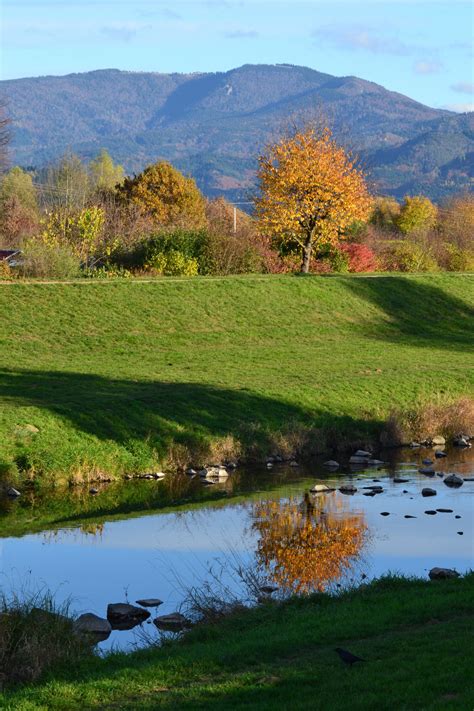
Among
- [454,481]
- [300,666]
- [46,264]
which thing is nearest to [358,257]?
[46,264]

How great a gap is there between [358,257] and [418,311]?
54.4ft

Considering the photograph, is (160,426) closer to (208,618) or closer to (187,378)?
(187,378)

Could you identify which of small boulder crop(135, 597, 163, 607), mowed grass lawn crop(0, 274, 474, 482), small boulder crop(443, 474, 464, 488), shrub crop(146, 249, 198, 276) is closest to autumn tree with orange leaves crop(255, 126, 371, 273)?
shrub crop(146, 249, 198, 276)

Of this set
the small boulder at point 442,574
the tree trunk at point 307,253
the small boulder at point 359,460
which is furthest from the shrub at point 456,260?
the small boulder at point 442,574

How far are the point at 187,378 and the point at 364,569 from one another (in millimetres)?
18781

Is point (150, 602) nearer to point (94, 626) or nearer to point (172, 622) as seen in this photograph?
point (172, 622)

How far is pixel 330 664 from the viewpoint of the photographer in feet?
46.1

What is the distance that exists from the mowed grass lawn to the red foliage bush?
8908 mm

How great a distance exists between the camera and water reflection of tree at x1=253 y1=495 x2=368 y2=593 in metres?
21.0

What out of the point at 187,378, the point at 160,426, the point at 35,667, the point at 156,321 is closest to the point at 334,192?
the point at 156,321

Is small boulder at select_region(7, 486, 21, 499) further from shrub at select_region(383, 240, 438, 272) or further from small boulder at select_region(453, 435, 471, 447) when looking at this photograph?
shrub at select_region(383, 240, 438, 272)

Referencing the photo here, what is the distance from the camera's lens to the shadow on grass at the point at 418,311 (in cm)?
5400

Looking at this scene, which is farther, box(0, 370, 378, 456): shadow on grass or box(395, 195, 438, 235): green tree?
box(395, 195, 438, 235): green tree

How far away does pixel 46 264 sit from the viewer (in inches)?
2217
